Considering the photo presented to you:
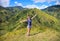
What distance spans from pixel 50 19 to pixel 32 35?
0.41 meters

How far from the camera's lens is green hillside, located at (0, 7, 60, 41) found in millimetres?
2770

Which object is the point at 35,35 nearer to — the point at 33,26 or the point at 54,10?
the point at 33,26

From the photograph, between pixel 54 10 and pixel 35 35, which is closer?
pixel 35 35

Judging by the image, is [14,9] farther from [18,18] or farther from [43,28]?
[43,28]

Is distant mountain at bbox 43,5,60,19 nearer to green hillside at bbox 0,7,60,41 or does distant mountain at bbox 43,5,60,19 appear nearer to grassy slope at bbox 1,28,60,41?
green hillside at bbox 0,7,60,41

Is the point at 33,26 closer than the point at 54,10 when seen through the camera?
Yes

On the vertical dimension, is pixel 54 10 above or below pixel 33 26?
above

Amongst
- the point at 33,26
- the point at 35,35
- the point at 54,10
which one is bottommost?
the point at 35,35

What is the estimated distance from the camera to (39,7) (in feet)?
9.48

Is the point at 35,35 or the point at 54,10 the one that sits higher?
the point at 54,10

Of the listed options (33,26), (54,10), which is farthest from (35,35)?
(54,10)

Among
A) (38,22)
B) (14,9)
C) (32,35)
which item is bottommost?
(32,35)

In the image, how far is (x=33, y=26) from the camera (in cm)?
281

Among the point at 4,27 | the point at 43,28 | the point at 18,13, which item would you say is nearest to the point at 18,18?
the point at 18,13
